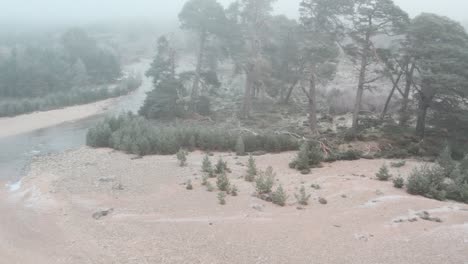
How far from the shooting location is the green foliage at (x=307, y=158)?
18516 millimetres

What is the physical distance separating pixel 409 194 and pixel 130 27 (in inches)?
4161

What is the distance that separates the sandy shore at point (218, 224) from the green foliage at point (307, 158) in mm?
A: 1012

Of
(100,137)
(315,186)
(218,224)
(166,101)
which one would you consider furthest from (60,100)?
(218,224)

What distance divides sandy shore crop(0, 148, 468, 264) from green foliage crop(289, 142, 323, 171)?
3.32 ft

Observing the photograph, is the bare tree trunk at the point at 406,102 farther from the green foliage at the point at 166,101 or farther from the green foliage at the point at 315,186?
the green foliage at the point at 166,101

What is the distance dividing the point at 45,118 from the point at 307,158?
88.2 ft

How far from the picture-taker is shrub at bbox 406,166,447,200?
14.2 m

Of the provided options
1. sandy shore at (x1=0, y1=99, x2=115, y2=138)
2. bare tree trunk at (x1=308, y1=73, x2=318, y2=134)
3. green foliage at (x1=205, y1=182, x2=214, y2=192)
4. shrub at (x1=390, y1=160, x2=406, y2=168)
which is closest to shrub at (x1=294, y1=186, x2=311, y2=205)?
green foliage at (x1=205, y1=182, x2=214, y2=192)

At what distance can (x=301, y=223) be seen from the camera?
1217 centimetres

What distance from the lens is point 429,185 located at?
14.4 metres

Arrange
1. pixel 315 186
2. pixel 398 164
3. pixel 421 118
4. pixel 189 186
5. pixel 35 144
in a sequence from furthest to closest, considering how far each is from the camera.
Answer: pixel 35 144 → pixel 421 118 → pixel 398 164 → pixel 189 186 → pixel 315 186

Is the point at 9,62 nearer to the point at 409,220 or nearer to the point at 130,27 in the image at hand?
the point at 409,220

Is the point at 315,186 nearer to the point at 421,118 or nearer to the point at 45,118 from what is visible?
the point at 421,118

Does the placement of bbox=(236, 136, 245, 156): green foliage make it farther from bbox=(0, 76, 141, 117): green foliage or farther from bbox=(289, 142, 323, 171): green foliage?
bbox=(0, 76, 141, 117): green foliage
